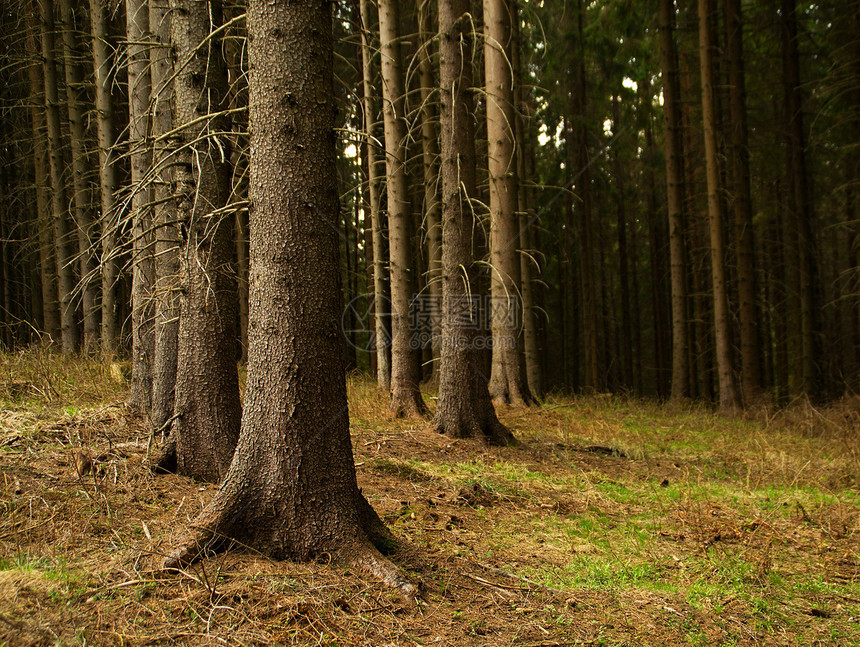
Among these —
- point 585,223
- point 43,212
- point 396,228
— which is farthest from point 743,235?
point 43,212

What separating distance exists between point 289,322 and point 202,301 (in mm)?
1558

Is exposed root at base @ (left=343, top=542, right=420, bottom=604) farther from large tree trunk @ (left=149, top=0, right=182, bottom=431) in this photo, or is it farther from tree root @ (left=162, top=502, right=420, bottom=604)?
large tree trunk @ (left=149, top=0, right=182, bottom=431)

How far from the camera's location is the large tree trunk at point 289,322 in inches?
136

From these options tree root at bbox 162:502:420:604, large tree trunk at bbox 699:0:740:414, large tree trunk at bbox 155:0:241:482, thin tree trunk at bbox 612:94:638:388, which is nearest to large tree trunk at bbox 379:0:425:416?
large tree trunk at bbox 155:0:241:482

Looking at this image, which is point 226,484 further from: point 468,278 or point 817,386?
point 817,386

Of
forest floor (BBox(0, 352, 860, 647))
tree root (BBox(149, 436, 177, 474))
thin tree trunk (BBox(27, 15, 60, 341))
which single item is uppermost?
thin tree trunk (BBox(27, 15, 60, 341))

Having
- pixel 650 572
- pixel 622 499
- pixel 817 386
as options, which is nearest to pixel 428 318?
pixel 817 386

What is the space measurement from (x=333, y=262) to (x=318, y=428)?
1046mm

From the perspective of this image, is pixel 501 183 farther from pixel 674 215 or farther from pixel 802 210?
pixel 802 210

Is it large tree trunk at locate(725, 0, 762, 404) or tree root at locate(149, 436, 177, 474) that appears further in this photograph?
large tree trunk at locate(725, 0, 762, 404)

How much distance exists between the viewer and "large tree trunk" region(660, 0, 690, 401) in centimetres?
1290

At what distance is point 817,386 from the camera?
1318 centimetres

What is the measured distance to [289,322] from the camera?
11.4 feet

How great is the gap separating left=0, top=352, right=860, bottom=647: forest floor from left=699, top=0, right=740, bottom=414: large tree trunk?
12.7 ft
